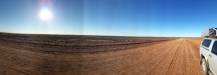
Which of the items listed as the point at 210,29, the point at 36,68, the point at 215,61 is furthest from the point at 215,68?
the point at 36,68

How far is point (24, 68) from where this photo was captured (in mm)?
11312

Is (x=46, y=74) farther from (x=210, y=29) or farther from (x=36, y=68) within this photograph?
(x=210, y=29)

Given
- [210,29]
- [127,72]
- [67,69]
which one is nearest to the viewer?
[210,29]

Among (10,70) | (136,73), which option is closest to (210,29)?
(136,73)

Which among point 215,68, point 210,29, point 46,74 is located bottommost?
point 46,74

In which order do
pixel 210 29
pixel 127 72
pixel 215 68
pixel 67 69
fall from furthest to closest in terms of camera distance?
pixel 67 69 → pixel 127 72 → pixel 210 29 → pixel 215 68

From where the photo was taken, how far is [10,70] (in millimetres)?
10742

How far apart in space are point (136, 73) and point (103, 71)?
4.88 feet

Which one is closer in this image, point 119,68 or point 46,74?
point 46,74

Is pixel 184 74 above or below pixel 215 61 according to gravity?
below

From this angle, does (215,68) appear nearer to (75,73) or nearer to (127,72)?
(127,72)

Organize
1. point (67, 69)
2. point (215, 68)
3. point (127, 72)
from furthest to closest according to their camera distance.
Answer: point (67, 69)
point (127, 72)
point (215, 68)

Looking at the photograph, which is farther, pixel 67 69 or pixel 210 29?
pixel 67 69

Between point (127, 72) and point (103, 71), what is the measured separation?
108 centimetres
